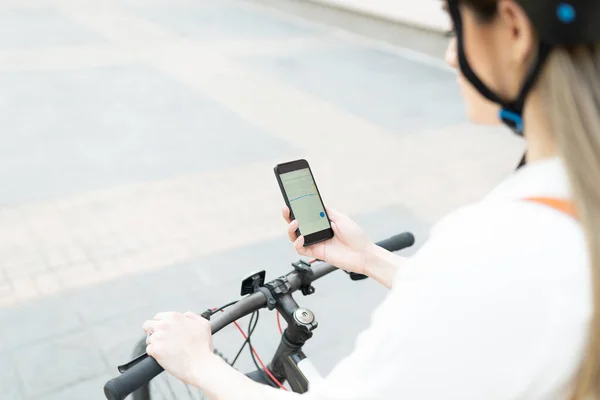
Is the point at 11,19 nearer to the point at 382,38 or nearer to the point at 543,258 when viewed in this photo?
the point at 382,38

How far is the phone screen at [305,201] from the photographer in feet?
4.84

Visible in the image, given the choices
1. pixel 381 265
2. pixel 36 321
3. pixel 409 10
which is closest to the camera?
pixel 381 265

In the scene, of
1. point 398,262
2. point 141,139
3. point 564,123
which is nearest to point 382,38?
point 141,139

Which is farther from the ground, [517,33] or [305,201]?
[517,33]

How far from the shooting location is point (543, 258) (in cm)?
71

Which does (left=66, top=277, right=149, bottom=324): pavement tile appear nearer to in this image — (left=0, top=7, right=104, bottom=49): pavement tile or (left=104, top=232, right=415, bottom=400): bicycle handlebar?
(left=104, top=232, right=415, bottom=400): bicycle handlebar

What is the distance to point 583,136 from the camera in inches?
28.5

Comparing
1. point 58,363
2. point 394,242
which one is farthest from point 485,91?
point 58,363

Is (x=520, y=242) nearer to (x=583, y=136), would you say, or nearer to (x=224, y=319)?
(x=583, y=136)

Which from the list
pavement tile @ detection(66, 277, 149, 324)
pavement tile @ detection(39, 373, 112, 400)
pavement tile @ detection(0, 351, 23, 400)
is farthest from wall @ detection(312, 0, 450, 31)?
pavement tile @ detection(0, 351, 23, 400)

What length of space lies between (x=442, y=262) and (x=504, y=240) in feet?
0.24

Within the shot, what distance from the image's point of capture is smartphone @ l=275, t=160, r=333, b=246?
4.83 ft

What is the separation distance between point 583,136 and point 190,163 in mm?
4024

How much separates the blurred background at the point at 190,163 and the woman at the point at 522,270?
6.84 feet
